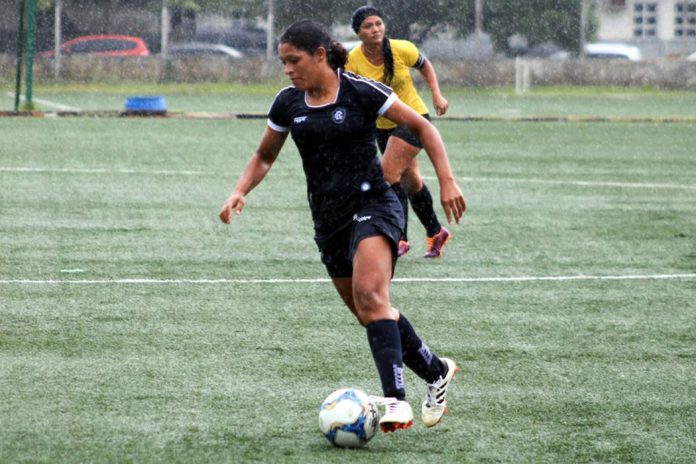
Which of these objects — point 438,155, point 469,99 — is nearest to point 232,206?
point 438,155

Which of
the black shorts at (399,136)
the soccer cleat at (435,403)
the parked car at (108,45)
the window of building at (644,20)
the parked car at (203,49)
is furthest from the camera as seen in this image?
the window of building at (644,20)

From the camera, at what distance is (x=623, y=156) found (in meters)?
19.0

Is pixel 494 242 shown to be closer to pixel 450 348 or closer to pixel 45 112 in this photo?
pixel 450 348

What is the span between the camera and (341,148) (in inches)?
229

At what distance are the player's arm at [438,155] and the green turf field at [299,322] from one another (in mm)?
960

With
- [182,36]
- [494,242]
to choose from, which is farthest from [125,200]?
[182,36]

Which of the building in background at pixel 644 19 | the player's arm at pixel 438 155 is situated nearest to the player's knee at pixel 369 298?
the player's arm at pixel 438 155

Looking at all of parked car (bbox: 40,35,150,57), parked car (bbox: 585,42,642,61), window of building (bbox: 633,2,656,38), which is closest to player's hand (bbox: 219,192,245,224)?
parked car (bbox: 40,35,150,57)

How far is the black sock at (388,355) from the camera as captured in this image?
5.57 metres

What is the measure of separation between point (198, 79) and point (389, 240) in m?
30.5

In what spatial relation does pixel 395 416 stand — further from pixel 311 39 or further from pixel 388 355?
pixel 311 39

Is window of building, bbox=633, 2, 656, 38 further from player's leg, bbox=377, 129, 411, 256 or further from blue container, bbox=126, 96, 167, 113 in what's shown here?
player's leg, bbox=377, 129, 411, 256

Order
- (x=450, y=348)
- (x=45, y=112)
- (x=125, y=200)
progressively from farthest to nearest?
(x=45, y=112) → (x=125, y=200) → (x=450, y=348)

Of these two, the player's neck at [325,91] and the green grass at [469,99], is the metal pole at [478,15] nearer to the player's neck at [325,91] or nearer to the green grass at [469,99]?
the green grass at [469,99]
